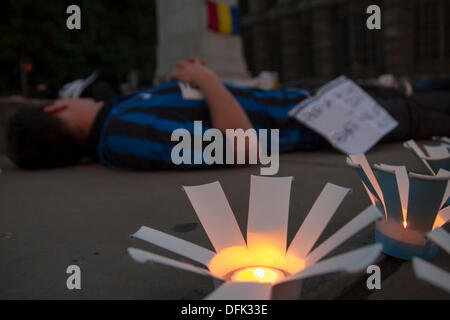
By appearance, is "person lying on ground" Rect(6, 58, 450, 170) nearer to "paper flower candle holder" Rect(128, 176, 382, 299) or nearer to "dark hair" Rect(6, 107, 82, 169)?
"dark hair" Rect(6, 107, 82, 169)

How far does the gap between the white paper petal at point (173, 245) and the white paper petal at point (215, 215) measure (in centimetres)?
5

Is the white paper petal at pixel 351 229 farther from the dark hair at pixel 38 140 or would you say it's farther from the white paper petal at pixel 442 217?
the dark hair at pixel 38 140

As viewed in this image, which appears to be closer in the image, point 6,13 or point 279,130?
point 279,130

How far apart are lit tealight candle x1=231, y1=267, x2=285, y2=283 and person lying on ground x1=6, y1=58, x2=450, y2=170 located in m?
1.17

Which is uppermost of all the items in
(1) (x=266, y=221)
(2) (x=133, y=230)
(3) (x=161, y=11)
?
(3) (x=161, y=11)

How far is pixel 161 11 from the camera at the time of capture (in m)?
7.14

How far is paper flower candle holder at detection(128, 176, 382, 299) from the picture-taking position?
60cm

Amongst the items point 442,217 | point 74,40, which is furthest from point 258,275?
point 74,40

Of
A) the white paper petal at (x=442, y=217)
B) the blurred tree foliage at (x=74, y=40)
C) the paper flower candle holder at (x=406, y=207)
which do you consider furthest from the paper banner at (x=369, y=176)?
the blurred tree foliage at (x=74, y=40)

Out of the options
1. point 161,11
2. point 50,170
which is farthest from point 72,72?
point 50,170

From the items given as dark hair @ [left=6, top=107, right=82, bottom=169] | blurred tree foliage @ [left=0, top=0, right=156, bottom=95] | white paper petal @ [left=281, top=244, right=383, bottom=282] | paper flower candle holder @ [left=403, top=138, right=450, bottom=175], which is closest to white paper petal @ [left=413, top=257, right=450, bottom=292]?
white paper petal @ [left=281, top=244, right=383, bottom=282]

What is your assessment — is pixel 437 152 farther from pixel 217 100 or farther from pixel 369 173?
pixel 217 100
